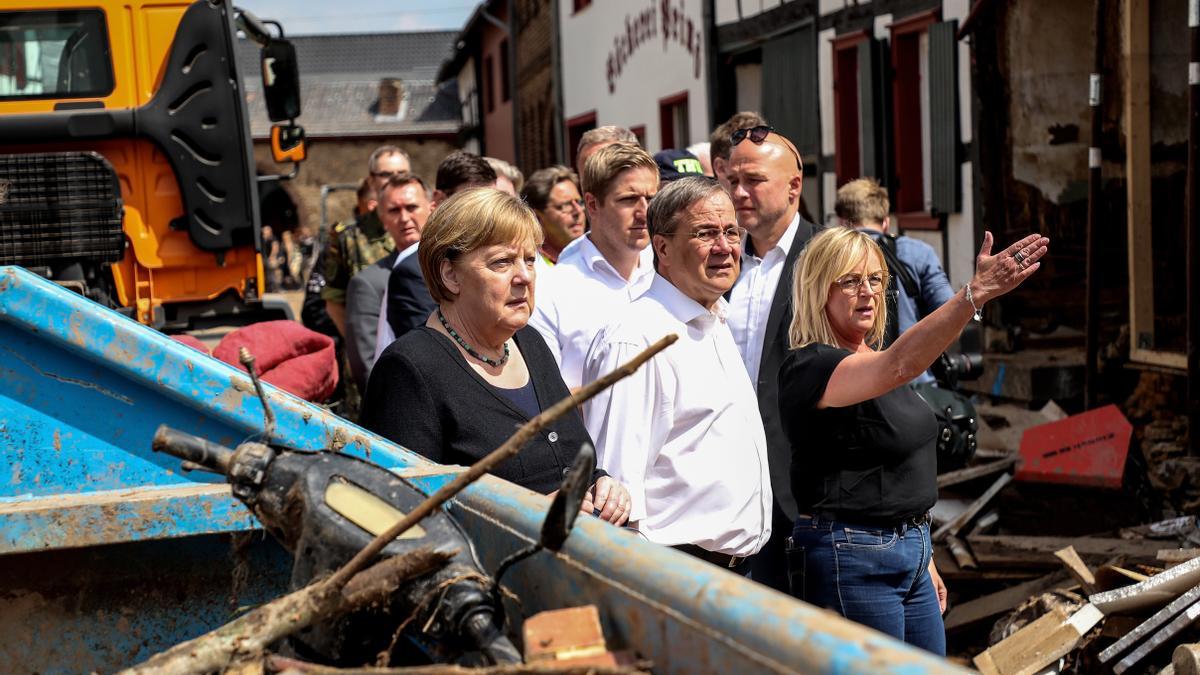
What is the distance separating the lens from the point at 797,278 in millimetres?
3549

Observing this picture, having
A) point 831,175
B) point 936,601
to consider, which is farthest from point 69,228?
point 831,175

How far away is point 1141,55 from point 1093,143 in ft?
1.85

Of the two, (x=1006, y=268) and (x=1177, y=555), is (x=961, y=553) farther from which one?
(x=1006, y=268)

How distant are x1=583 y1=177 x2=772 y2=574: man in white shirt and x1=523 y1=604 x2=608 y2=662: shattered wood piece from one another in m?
1.30

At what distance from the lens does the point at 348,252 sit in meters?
6.91

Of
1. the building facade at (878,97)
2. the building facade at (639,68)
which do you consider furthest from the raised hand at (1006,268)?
the building facade at (639,68)

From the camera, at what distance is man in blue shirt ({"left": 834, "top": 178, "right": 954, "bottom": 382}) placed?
5117 mm

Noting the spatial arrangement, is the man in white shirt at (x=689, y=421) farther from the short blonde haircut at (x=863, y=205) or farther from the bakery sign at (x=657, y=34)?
the bakery sign at (x=657, y=34)

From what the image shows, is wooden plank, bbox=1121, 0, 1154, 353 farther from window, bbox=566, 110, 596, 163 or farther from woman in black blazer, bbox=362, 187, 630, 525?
window, bbox=566, 110, 596, 163

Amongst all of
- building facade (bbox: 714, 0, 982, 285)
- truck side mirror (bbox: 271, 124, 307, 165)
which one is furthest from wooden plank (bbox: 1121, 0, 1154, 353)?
truck side mirror (bbox: 271, 124, 307, 165)

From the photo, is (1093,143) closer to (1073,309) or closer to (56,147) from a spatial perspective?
(1073,309)

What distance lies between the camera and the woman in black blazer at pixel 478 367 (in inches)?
114

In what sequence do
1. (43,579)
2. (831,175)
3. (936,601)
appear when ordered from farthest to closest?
(831,175) → (936,601) → (43,579)

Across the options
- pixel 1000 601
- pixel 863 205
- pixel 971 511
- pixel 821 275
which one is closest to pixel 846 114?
pixel 971 511
